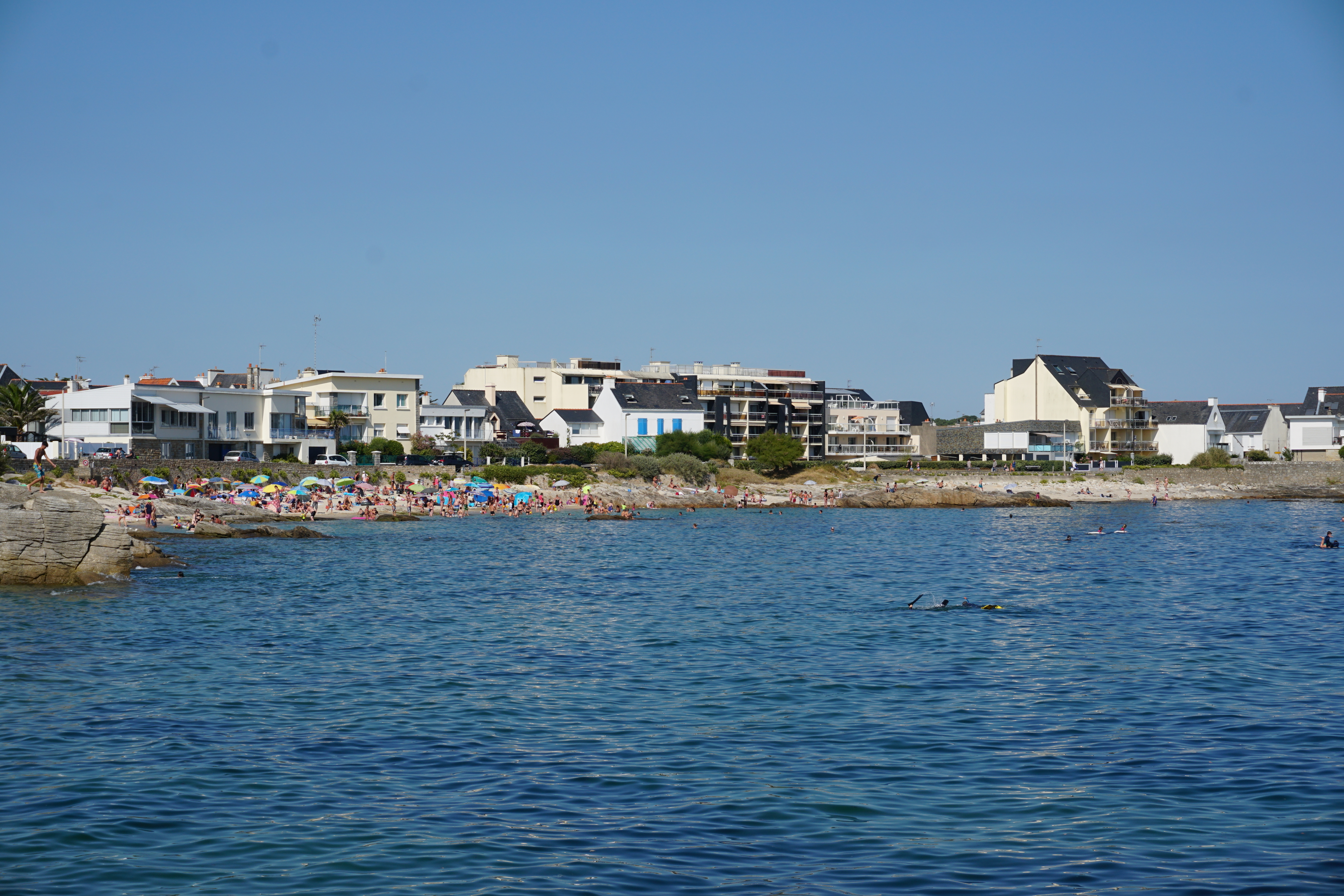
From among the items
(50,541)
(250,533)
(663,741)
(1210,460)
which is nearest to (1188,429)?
(1210,460)

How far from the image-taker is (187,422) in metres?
78.7

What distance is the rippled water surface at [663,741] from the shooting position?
39.4 ft

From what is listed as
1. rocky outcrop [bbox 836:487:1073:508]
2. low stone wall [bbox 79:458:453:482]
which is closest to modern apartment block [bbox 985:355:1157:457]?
rocky outcrop [bbox 836:487:1073:508]

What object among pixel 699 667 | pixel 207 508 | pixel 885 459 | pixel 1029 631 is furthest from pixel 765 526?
pixel 885 459

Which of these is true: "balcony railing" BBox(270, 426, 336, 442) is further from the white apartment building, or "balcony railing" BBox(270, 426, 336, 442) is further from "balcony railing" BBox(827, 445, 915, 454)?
"balcony railing" BBox(827, 445, 915, 454)

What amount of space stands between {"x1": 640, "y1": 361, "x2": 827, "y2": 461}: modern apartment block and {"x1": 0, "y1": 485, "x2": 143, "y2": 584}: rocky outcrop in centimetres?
7942

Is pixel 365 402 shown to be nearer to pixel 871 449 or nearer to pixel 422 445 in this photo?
pixel 422 445

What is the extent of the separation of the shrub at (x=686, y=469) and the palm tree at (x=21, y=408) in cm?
4368

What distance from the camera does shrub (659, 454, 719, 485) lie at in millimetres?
91062

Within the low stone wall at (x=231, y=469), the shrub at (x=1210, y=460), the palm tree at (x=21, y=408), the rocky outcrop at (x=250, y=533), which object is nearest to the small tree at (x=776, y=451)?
the low stone wall at (x=231, y=469)

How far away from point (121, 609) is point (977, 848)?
24955 mm

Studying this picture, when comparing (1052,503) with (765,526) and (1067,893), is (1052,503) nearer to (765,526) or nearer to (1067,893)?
(765,526)

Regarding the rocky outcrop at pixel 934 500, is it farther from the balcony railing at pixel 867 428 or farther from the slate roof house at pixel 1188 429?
the slate roof house at pixel 1188 429

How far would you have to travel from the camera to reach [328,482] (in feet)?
232
